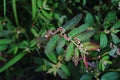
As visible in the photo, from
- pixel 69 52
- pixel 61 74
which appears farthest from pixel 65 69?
pixel 69 52

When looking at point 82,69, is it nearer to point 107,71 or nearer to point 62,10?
point 107,71

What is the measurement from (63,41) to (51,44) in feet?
0.19

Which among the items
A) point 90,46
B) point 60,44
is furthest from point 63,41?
point 90,46

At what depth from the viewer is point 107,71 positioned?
5.24 ft

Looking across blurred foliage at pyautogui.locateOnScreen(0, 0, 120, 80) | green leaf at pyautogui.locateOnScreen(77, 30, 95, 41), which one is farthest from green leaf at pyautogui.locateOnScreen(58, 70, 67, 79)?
green leaf at pyautogui.locateOnScreen(77, 30, 95, 41)

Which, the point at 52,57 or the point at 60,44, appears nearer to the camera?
the point at 60,44

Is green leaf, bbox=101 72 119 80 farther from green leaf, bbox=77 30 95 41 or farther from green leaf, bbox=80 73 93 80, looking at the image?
green leaf, bbox=77 30 95 41

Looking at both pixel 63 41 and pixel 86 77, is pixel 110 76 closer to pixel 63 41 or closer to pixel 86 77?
pixel 86 77

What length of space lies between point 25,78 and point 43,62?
41 cm

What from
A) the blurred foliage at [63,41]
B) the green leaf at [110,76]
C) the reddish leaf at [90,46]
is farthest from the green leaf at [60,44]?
the green leaf at [110,76]

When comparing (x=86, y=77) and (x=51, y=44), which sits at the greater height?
(x=51, y=44)

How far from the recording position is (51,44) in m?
1.48

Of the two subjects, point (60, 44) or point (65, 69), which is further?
point (65, 69)

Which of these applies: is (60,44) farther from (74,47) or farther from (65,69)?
(65,69)
